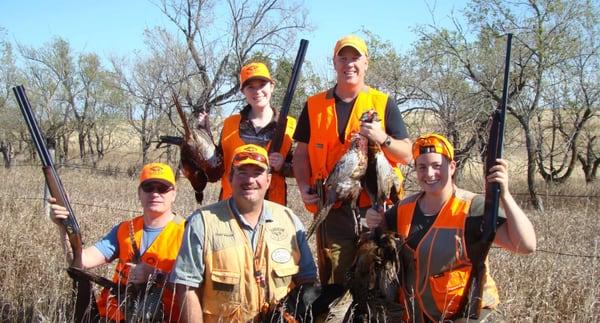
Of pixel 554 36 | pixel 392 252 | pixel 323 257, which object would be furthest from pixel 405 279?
pixel 554 36

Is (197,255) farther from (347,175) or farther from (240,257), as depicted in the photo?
(347,175)

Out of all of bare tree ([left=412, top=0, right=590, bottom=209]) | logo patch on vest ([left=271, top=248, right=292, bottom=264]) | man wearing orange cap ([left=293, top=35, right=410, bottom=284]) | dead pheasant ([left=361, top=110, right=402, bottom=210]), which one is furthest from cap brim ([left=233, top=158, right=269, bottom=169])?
bare tree ([left=412, top=0, right=590, bottom=209])

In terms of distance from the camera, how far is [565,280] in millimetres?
4820

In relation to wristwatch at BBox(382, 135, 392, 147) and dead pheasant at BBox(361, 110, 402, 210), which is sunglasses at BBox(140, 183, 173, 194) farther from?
wristwatch at BBox(382, 135, 392, 147)

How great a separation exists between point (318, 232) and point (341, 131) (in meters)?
0.77

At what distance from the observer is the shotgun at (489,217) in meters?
3.14

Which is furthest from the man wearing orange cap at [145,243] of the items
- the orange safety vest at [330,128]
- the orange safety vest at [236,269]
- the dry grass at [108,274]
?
the orange safety vest at [330,128]

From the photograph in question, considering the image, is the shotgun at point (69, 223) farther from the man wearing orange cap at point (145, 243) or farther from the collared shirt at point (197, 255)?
the collared shirt at point (197, 255)

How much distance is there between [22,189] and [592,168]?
51.1ft

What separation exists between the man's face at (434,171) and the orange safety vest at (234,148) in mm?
1388

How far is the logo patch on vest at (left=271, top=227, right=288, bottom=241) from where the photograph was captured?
3579 millimetres

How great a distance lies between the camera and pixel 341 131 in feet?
13.5

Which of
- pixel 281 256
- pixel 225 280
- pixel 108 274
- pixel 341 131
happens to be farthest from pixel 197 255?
pixel 108 274

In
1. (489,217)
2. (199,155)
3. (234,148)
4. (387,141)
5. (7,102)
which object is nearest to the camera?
(489,217)
